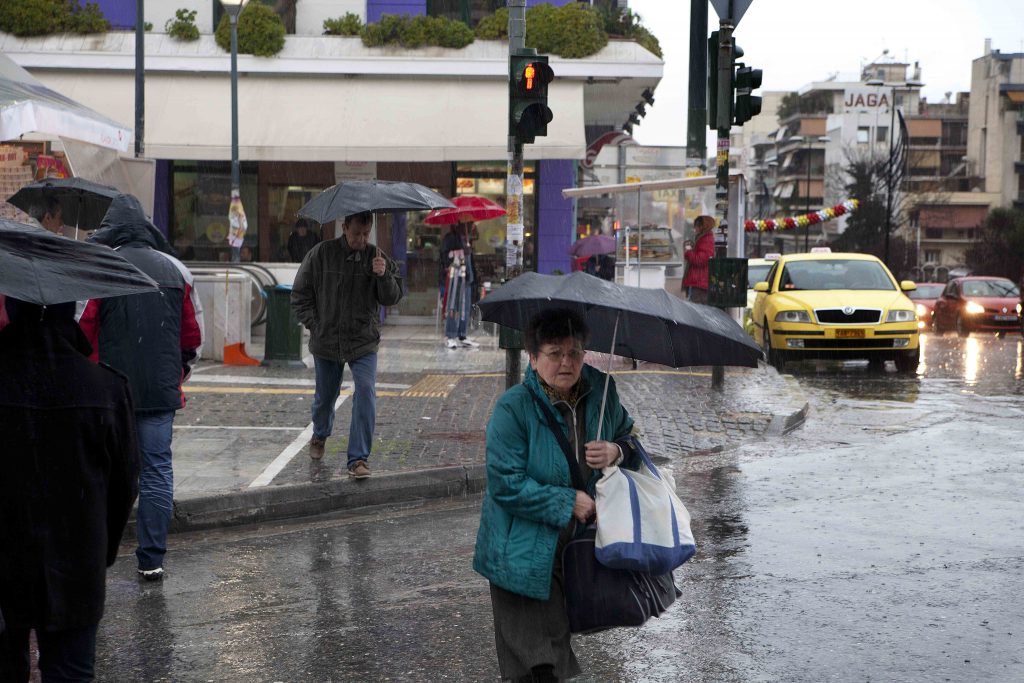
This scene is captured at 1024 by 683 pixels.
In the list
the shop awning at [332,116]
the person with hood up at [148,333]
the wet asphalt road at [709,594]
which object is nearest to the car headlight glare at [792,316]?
the shop awning at [332,116]

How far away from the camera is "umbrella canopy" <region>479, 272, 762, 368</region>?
399cm

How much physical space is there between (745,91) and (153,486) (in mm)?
9551

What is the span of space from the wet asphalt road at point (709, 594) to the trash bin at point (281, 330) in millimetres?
6461

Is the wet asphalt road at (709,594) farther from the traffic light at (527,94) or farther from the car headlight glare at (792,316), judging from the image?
the car headlight glare at (792,316)

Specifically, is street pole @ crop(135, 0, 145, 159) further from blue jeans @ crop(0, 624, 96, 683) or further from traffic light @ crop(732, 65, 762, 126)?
blue jeans @ crop(0, 624, 96, 683)

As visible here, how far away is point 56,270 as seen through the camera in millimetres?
3545

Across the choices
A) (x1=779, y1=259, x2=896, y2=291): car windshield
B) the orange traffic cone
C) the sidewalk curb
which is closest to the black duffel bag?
the sidewalk curb

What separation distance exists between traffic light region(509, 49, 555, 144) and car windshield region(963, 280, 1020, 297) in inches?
1067

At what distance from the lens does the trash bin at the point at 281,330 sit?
14680 millimetres

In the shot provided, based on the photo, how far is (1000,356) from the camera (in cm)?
2061

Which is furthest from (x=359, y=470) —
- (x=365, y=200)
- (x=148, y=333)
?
(x=148, y=333)

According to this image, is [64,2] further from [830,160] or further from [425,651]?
[830,160]

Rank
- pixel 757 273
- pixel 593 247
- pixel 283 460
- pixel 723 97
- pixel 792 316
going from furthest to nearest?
1. pixel 757 273
2. pixel 593 247
3. pixel 792 316
4. pixel 723 97
5. pixel 283 460

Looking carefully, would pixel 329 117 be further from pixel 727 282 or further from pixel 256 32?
pixel 727 282
